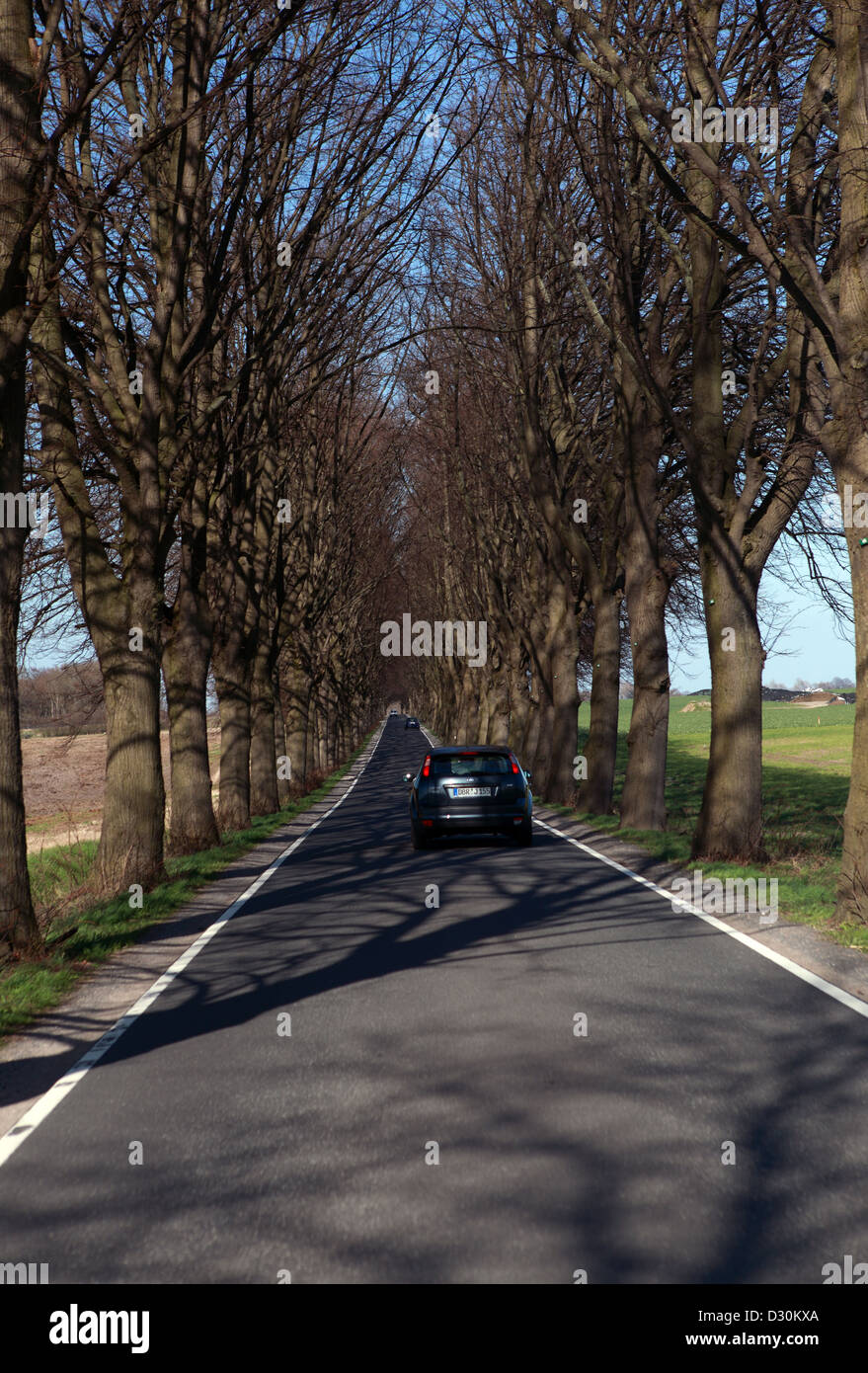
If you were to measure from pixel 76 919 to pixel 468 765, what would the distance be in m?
8.46

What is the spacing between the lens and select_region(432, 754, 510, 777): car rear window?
64.9ft

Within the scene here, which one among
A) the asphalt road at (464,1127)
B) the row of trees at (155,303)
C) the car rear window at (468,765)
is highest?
the row of trees at (155,303)

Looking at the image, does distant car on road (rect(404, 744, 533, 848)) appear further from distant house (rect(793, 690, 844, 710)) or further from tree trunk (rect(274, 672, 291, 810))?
distant house (rect(793, 690, 844, 710))

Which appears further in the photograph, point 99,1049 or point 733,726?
point 733,726

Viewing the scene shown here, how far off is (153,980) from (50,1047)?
1.90 metres

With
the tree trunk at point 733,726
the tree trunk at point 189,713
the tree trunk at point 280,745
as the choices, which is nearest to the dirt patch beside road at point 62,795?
the tree trunk at point 189,713

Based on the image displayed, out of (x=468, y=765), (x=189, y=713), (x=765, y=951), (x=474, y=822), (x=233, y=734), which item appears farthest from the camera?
(x=233, y=734)

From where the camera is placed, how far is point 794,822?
25.8 metres

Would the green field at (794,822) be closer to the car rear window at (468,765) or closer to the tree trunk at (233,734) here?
the car rear window at (468,765)

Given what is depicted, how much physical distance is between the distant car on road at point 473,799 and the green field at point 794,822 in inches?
74.9

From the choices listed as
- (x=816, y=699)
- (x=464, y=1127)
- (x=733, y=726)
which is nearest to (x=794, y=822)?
(x=733, y=726)

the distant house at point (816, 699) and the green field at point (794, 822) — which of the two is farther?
the distant house at point (816, 699)

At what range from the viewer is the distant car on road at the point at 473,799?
Result: 19500mm

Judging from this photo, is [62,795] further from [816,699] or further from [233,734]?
[816,699]
